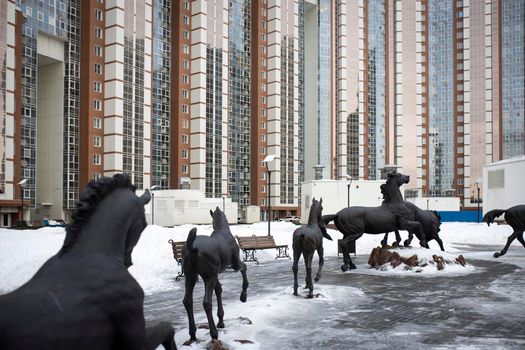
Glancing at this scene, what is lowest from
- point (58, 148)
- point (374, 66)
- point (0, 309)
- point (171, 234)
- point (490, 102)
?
point (171, 234)

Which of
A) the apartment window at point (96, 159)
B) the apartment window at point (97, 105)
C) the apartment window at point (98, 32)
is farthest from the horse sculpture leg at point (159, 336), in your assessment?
the apartment window at point (98, 32)

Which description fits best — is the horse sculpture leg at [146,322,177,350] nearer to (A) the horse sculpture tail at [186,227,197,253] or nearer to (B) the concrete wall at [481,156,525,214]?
(A) the horse sculpture tail at [186,227,197,253]

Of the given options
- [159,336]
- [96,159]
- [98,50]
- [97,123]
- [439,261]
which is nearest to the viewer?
[159,336]

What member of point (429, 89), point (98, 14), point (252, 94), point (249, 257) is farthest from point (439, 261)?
point (429, 89)

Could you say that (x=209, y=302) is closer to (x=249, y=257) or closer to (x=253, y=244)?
(x=253, y=244)

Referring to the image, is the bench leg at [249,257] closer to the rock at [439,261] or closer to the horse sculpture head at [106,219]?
the rock at [439,261]

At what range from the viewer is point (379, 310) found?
34.4 feet

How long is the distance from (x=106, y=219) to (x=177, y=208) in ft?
171

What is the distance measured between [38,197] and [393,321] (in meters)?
59.8

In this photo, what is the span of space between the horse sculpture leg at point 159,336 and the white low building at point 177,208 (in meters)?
47.6

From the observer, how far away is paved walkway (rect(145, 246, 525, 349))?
8.06 meters

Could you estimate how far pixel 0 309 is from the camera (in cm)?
317

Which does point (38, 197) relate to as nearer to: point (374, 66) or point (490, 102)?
point (374, 66)

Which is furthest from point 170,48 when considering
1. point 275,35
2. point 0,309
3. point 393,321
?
point 0,309
